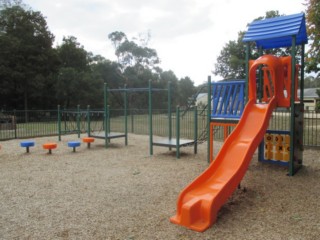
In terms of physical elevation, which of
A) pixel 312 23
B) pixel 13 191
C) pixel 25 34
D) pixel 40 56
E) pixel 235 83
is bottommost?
pixel 13 191

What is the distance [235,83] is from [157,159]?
312 centimetres

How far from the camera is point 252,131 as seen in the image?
5258 mm

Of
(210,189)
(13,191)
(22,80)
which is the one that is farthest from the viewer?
(22,80)

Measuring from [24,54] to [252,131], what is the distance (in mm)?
32995

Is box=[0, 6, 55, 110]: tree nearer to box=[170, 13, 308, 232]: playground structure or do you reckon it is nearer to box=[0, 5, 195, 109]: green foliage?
box=[0, 5, 195, 109]: green foliage

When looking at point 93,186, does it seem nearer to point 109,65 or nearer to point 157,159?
point 157,159

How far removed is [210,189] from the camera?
4191 millimetres

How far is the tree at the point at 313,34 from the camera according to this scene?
1063 cm

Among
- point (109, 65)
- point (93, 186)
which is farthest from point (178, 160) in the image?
point (109, 65)

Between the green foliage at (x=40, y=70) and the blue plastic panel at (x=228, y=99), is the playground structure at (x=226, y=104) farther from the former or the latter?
the green foliage at (x=40, y=70)

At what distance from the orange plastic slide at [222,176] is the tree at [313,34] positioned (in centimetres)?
688

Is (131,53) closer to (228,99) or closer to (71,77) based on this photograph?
(71,77)

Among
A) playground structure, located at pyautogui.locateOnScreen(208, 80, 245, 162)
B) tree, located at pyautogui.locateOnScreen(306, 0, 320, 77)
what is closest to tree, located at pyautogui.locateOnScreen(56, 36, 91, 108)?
tree, located at pyautogui.locateOnScreen(306, 0, 320, 77)

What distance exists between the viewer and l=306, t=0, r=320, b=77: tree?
1063cm
